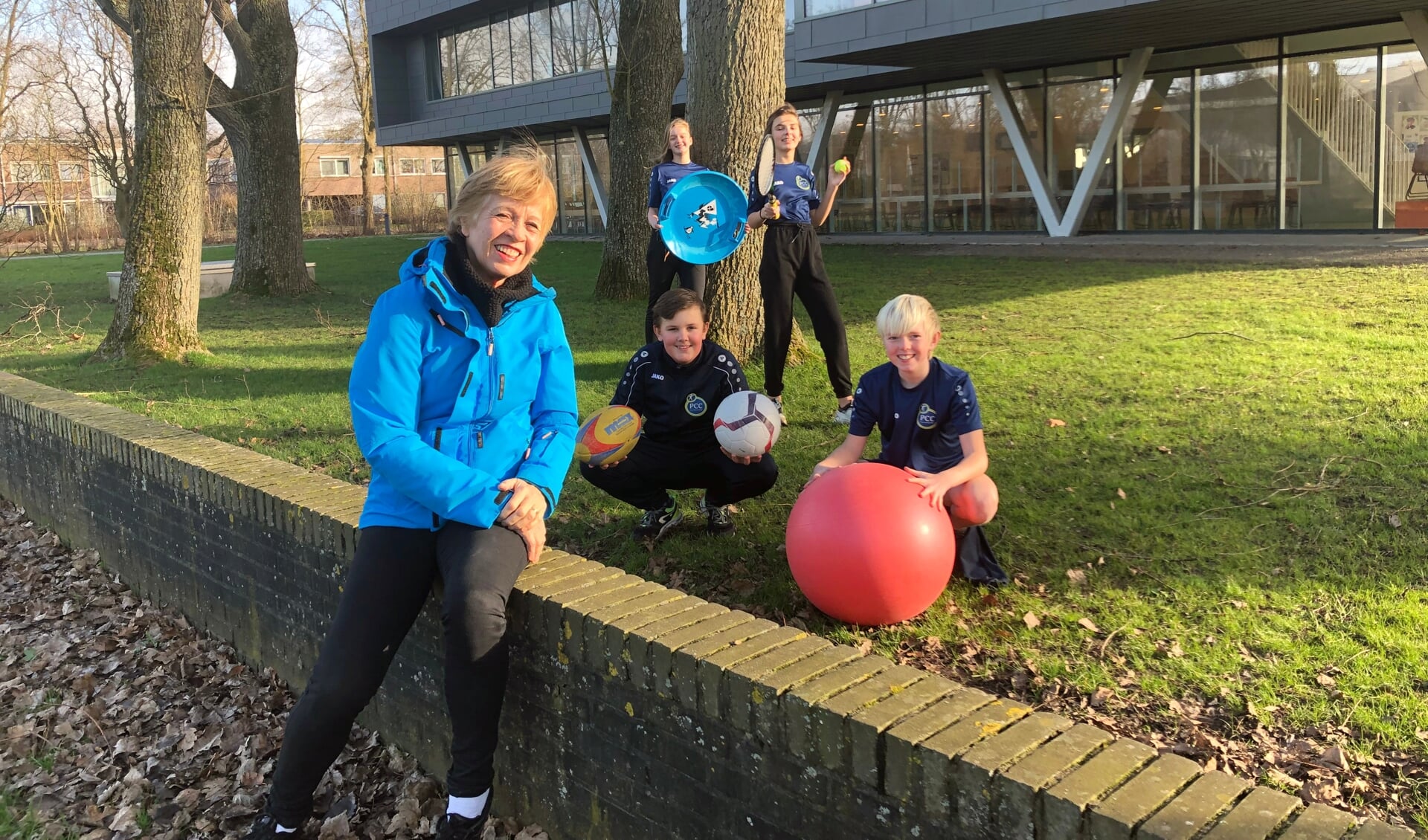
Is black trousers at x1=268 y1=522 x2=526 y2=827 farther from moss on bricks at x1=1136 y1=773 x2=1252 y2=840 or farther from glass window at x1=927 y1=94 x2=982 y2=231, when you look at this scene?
glass window at x1=927 y1=94 x2=982 y2=231

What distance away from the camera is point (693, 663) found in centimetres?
266

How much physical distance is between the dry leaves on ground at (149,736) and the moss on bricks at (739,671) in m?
1.04

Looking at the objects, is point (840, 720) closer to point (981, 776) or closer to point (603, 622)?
point (981, 776)

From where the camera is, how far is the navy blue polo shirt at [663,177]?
24.0ft

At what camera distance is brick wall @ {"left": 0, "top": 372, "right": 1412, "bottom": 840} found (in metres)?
2.04

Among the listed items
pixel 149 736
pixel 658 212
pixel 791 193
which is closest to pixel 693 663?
pixel 149 736

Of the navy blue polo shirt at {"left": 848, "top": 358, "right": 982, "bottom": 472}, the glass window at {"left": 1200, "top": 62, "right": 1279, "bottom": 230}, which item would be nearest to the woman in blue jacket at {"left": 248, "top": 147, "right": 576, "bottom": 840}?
the navy blue polo shirt at {"left": 848, "top": 358, "right": 982, "bottom": 472}

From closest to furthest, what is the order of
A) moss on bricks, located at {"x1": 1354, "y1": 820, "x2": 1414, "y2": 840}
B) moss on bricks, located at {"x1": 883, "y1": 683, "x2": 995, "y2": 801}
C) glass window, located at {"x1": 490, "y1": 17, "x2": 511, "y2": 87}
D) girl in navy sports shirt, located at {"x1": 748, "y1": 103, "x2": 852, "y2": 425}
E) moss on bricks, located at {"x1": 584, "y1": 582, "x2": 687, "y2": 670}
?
moss on bricks, located at {"x1": 1354, "y1": 820, "x2": 1414, "y2": 840} < moss on bricks, located at {"x1": 883, "y1": 683, "x2": 995, "y2": 801} < moss on bricks, located at {"x1": 584, "y1": 582, "x2": 687, "y2": 670} < girl in navy sports shirt, located at {"x1": 748, "y1": 103, "x2": 852, "y2": 425} < glass window, located at {"x1": 490, "y1": 17, "x2": 511, "y2": 87}

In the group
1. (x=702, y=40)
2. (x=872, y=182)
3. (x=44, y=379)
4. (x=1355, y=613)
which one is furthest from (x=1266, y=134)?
(x=44, y=379)

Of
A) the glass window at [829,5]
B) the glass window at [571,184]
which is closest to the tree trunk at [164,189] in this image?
the glass window at [829,5]

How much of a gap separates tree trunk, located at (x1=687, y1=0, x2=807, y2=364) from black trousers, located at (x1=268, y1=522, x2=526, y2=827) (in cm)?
528

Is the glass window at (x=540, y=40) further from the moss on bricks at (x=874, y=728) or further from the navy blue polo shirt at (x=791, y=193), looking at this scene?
the moss on bricks at (x=874, y=728)

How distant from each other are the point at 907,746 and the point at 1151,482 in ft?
11.7

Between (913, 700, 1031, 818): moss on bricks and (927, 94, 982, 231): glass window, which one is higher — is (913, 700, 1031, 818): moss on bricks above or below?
below
